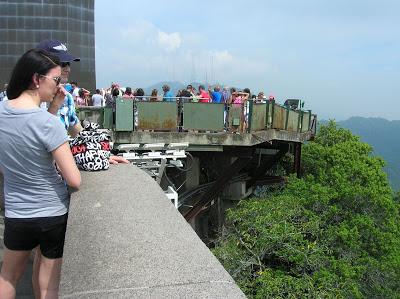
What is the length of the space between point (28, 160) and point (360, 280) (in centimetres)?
1361

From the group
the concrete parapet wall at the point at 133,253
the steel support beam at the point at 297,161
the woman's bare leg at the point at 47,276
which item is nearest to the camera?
the concrete parapet wall at the point at 133,253

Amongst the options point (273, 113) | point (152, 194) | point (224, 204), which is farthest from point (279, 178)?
point (152, 194)

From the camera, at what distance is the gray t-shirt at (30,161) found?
2.60 metres

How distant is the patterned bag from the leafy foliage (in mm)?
6799

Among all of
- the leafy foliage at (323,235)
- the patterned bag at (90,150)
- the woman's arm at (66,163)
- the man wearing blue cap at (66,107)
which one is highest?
the man wearing blue cap at (66,107)

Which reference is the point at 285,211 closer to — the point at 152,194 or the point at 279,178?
the point at 279,178

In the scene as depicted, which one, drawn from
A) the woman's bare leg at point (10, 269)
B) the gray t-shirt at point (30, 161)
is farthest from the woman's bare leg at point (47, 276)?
the gray t-shirt at point (30, 161)

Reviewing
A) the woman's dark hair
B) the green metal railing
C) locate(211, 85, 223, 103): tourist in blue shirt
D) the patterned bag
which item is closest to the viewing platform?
the green metal railing

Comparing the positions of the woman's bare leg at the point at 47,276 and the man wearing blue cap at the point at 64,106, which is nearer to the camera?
the woman's bare leg at the point at 47,276

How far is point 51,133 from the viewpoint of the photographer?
259 centimetres

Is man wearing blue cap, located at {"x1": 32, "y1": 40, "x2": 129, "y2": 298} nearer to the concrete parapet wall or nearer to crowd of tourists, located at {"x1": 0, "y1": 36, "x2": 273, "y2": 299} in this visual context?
crowd of tourists, located at {"x1": 0, "y1": 36, "x2": 273, "y2": 299}

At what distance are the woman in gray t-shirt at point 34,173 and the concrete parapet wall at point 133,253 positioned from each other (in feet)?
0.58

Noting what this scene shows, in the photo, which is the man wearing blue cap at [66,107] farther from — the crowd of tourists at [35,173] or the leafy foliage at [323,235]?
the leafy foliage at [323,235]

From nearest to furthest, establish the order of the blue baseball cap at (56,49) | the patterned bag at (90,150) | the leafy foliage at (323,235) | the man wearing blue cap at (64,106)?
the man wearing blue cap at (64,106) < the blue baseball cap at (56,49) < the patterned bag at (90,150) < the leafy foliage at (323,235)
